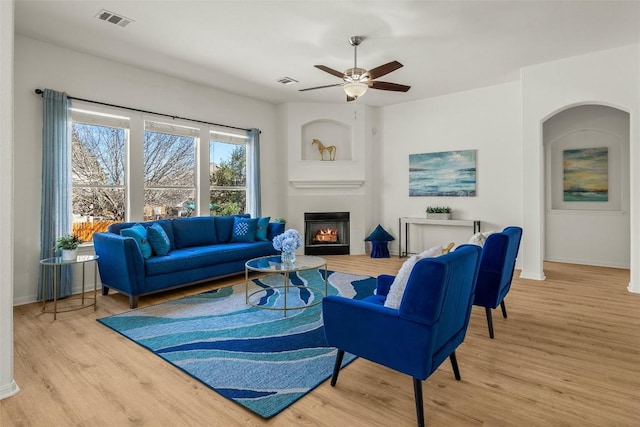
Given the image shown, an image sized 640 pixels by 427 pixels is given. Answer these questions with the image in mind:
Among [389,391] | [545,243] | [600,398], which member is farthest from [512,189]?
[389,391]

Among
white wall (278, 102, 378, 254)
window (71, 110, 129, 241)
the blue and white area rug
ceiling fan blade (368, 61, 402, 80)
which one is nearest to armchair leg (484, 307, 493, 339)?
the blue and white area rug

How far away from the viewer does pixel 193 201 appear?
5.75 meters

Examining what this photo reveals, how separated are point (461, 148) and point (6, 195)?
20.2ft

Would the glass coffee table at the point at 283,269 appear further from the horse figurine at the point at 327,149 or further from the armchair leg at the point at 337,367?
the horse figurine at the point at 327,149

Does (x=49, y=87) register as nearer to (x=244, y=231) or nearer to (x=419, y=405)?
(x=244, y=231)

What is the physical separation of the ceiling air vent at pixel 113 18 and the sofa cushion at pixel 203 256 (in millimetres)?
2505

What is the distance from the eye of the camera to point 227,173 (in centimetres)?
628

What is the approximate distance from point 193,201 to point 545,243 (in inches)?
244

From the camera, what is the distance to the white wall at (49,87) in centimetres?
395

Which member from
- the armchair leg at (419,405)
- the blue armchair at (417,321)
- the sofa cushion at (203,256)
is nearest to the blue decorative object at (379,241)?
the sofa cushion at (203,256)

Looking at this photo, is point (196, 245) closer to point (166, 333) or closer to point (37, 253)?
point (37, 253)

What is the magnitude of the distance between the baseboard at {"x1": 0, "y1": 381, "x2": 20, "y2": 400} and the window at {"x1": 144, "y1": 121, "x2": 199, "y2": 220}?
3240 mm

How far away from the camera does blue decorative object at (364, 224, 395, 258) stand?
675cm

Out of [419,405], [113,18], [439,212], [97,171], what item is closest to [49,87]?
[97,171]
